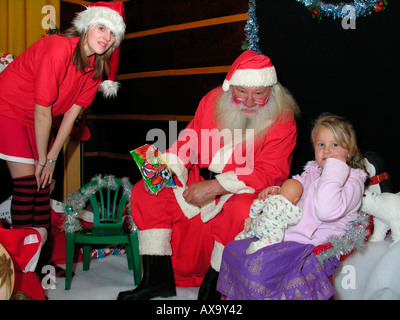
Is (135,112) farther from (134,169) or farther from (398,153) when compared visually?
(398,153)

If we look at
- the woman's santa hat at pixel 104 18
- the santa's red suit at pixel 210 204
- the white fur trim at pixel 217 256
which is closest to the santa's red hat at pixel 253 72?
the santa's red suit at pixel 210 204

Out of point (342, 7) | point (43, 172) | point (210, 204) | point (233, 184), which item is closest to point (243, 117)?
point (233, 184)

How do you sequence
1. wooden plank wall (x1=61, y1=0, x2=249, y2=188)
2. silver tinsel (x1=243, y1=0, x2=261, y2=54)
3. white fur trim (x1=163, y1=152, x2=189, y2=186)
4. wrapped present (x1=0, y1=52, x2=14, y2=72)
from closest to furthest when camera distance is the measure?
white fur trim (x1=163, y1=152, x2=189, y2=186) < silver tinsel (x1=243, y1=0, x2=261, y2=54) < wrapped present (x1=0, y1=52, x2=14, y2=72) < wooden plank wall (x1=61, y1=0, x2=249, y2=188)

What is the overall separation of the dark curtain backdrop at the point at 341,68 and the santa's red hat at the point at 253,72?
38 cm

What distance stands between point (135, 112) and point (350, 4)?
7.78ft

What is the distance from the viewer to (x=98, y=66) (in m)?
2.56

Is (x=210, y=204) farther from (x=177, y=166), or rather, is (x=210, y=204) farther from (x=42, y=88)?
(x=42, y=88)

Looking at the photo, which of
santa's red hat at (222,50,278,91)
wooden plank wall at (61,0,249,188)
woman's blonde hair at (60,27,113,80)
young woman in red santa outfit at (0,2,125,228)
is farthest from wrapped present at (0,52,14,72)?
santa's red hat at (222,50,278,91)

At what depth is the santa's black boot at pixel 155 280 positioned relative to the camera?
92.0 inches

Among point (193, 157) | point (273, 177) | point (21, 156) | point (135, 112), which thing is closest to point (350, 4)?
point (273, 177)

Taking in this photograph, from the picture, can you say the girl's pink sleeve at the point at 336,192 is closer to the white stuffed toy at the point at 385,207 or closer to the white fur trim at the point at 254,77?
the white stuffed toy at the point at 385,207

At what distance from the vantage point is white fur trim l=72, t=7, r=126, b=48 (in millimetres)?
2412

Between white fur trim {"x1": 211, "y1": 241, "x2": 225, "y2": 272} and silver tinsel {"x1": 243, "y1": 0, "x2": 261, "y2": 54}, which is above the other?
silver tinsel {"x1": 243, "y1": 0, "x2": 261, "y2": 54}

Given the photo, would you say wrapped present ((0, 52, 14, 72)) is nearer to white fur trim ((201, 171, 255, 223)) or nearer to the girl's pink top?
white fur trim ((201, 171, 255, 223))
